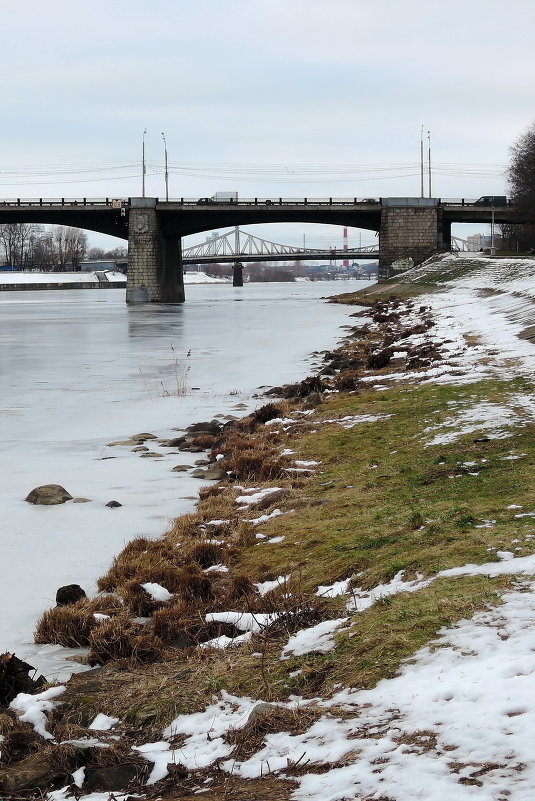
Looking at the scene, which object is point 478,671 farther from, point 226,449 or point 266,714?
point 226,449

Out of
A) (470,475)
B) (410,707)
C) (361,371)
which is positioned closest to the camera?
(410,707)

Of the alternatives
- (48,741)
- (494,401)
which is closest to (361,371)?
(494,401)

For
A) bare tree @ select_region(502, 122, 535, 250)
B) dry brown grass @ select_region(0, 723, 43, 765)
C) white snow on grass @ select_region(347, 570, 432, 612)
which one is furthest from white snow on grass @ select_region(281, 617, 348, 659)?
bare tree @ select_region(502, 122, 535, 250)

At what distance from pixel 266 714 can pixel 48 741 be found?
124cm

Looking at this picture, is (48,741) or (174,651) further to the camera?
(174,651)

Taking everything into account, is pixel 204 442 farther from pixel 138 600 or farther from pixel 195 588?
pixel 138 600

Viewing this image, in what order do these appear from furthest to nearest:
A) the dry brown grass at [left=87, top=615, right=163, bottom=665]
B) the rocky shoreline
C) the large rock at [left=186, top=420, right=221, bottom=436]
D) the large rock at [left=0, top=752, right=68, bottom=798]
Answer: the large rock at [left=186, top=420, right=221, bottom=436] < the dry brown grass at [left=87, top=615, right=163, bottom=665] < the rocky shoreline < the large rock at [left=0, top=752, right=68, bottom=798]

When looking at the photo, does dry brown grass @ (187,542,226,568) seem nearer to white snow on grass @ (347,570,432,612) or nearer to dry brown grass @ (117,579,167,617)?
dry brown grass @ (117,579,167,617)

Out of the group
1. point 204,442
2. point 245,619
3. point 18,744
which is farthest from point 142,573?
point 204,442

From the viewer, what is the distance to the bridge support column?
336 feet

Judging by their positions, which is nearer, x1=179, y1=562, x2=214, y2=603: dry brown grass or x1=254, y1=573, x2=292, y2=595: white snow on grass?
x1=254, y1=573, x2=292, y2=595: white snow on grass

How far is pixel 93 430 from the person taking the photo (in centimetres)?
1764

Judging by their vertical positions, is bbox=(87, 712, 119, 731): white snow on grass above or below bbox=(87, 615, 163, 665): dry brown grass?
above

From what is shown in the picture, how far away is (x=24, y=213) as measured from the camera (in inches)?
4154
